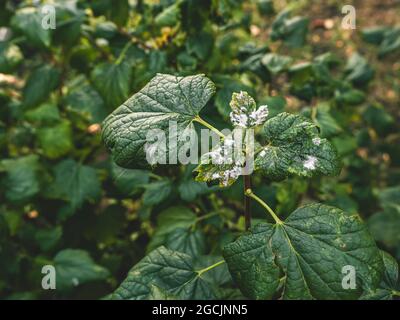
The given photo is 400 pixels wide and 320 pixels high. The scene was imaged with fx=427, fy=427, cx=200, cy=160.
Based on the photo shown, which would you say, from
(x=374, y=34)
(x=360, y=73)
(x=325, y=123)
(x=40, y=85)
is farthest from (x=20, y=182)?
(x=374, y=34)

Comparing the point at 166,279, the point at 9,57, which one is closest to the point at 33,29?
the point at 9,57

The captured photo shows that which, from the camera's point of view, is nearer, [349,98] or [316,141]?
[316,141]

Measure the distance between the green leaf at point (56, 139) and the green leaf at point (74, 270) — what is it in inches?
18.5

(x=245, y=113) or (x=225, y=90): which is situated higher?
(x=225, y=90)

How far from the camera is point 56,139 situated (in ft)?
6.53

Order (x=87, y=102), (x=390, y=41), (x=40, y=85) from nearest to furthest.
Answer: (x=87, y=102)
(x=40, y=85)
(x=390, y=41)

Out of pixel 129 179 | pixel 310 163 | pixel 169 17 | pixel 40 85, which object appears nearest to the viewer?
pixel 310 163

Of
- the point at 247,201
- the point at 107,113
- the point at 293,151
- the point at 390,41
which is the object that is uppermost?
the point at 390,41

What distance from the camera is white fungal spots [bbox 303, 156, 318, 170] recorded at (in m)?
1.04

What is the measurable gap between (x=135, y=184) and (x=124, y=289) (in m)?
0.62

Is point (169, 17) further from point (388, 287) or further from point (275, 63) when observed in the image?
point (388, 287)

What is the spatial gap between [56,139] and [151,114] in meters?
1.02

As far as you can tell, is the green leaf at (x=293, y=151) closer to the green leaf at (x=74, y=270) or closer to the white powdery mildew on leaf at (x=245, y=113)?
the white powdery mildew on leaf at (x=245, y=113)

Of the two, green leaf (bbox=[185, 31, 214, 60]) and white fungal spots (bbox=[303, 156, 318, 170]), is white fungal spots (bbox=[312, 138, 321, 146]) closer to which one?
white fungal spots (bbox=[303, 156, 318, 170])
